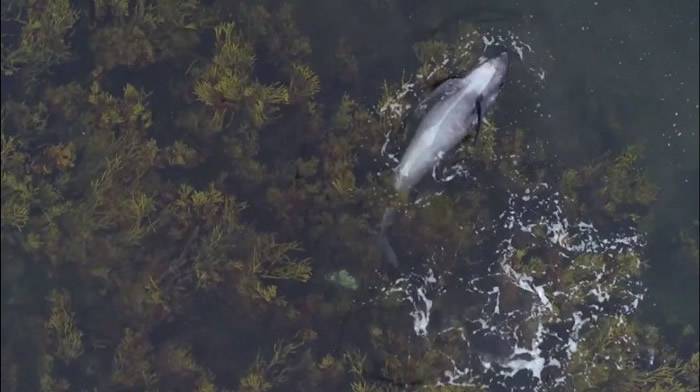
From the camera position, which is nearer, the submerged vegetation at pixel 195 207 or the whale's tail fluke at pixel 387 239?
the submerged vegetation at pixel 195 207

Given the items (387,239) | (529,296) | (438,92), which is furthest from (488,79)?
(529,296)

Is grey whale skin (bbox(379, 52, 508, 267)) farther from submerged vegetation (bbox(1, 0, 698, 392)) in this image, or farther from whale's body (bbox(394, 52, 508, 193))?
submerged vegetation (bbox(1, 0, 698, 392))

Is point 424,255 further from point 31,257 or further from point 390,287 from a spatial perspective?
point 31,257

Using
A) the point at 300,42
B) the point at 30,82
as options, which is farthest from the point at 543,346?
the point at 30,82

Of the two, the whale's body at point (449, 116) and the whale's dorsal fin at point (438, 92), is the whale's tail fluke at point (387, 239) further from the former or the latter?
the whale's dorsal fin at point (438, 92)

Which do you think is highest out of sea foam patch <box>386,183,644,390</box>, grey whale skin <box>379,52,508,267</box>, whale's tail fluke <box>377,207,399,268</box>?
grey whale skin <box>379,52,508,267</box>

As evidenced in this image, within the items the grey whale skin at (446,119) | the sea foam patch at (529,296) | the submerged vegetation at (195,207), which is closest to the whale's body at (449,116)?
the grey whale skin at (446,119)

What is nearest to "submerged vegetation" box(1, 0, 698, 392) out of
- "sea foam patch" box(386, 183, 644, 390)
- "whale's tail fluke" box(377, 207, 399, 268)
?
"whale's tail fluke" box(377, 207, 399, 268)
